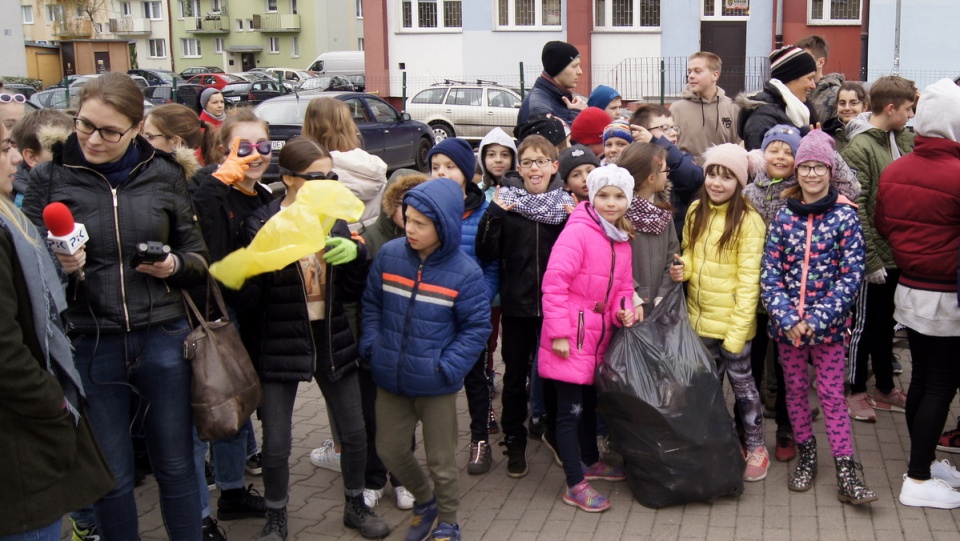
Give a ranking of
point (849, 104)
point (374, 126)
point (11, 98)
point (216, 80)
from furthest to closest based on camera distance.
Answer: point (216, 80)
point (374, 126)
point (849, 104)
point (11, 98)

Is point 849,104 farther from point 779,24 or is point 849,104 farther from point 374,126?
point 779,24

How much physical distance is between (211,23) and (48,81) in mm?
15132

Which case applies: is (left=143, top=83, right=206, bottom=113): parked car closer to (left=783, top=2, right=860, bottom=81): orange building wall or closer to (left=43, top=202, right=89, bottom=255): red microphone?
(left=783, top=2, right=860, bottom=81): orange building wall

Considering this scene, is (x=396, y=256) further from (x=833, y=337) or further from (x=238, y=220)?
(x=833, y=337)

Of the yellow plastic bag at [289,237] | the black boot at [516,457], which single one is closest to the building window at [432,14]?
the black boot at [516,457]

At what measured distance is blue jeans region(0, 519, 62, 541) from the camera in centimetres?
268

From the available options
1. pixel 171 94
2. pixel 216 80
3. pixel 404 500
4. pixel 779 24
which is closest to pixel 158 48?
pixel 216 80

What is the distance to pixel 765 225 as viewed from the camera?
459cm

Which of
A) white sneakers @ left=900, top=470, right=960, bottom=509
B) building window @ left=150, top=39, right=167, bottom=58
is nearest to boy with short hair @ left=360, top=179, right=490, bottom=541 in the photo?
white sneakers @ left=900, top=470, right=960, bottom=509

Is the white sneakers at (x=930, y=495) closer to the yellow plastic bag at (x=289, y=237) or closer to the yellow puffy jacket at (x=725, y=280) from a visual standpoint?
the yellow puffy jacket at (x=725, y=280)

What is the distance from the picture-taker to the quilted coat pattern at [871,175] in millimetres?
5027

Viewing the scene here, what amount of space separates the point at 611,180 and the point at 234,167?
1.73 m

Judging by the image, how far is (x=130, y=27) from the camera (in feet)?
221

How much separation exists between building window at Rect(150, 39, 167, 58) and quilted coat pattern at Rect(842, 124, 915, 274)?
2738 inches
